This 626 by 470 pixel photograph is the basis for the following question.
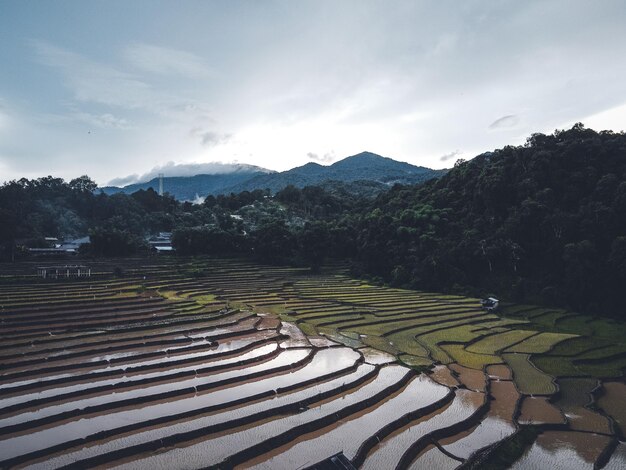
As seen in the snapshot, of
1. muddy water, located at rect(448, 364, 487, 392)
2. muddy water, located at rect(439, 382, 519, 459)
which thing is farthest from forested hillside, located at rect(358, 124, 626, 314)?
muddy water, located at rect(439, 382, 519, 459)

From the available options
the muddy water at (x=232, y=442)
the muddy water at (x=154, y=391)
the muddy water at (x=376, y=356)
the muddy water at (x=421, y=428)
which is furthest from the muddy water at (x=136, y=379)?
the muddy water at (x=421, y=428)

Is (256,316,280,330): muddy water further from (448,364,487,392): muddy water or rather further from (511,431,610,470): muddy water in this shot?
(511,431,610,470): muddy water

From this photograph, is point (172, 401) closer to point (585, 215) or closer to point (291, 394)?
point (291, 394)

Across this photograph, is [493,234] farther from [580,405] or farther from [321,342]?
[580,405]

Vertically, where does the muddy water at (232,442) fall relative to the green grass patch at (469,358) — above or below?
above

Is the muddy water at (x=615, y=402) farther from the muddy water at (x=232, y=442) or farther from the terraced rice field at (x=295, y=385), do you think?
the muddy water at (x=232, y=442)

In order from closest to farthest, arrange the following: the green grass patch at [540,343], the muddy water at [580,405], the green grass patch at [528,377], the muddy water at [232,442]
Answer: the muddy water at [232,442]
the muddy water at [580,405]
the green grass patch at [528,377]
the green grass patch at [540,343]
